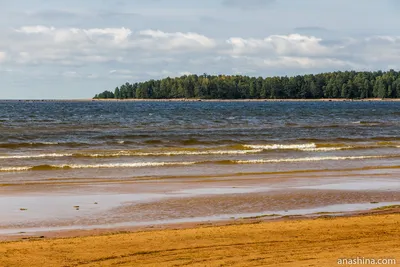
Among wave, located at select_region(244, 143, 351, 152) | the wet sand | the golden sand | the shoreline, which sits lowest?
wave, located at select_region(244, 143, 351, 152)

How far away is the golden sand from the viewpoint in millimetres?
10781

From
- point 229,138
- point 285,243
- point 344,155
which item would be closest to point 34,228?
point 285,243

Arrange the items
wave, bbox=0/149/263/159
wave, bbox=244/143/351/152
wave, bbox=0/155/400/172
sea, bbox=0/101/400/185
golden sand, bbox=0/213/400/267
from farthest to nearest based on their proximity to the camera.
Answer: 1. wave, bbox=244/143/351/152
2. wave, bbox=0/149/263/159
3. wave, bbox=0/155/400/172
4. sea, bbox=0/101/400/185
5. golden sand, bbox=0/213/400/267

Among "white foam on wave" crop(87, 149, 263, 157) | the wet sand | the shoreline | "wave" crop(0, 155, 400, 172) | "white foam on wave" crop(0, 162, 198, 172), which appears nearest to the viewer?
the shoreline

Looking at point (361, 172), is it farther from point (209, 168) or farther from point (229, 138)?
point (229, 138)

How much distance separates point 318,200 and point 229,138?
27.8 m

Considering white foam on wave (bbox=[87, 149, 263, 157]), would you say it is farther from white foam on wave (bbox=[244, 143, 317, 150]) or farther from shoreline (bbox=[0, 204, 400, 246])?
shoreline (bbox=[0, 204, 400, 246])

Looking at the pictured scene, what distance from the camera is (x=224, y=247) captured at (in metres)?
11.7

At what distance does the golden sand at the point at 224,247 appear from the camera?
10781 mm

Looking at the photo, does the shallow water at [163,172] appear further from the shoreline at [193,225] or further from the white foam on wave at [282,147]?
the shoreline at [193,225]

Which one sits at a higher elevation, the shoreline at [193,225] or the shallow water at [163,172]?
the shoreline at [193,225]

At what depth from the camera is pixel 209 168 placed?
2742 centimetres

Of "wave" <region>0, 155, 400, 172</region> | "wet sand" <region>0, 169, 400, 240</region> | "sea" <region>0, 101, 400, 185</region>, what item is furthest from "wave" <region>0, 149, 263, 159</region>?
"wet sand" <region>0, 169, 400, 240</region>

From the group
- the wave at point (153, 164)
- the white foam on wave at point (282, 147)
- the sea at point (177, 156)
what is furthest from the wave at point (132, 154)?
the wave at point (153, 164)
